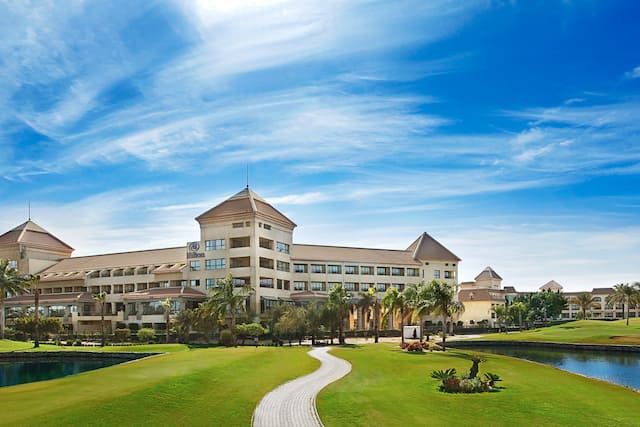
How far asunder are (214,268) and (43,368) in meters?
37.2

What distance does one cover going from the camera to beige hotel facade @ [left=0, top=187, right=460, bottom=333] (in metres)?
101

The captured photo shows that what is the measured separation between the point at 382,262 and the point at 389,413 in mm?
93371

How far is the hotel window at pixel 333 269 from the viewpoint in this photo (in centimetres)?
11612

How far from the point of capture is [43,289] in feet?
413

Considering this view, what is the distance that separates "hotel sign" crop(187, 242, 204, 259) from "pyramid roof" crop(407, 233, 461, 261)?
48427 mm

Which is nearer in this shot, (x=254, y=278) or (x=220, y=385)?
(x=220, y=385)

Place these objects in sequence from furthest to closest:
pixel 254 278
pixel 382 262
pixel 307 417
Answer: pixel 382 262
pixel 254 278
pixel 307 417

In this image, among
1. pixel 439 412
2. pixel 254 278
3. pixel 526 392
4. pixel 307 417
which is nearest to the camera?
pixel 307 417

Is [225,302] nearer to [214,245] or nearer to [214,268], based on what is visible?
[214,268]

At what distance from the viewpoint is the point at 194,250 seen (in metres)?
106

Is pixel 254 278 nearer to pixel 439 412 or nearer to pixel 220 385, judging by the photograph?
pixel 220 385

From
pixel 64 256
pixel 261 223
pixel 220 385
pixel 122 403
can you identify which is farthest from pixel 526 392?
pixel 64 256

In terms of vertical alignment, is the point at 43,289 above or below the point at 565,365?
above

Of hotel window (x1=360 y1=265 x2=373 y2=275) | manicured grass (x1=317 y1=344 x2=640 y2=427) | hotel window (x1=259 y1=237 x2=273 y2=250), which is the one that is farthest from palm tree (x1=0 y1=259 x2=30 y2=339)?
manicured grass (x1=317 y1=344 x2=640 y2=427)
